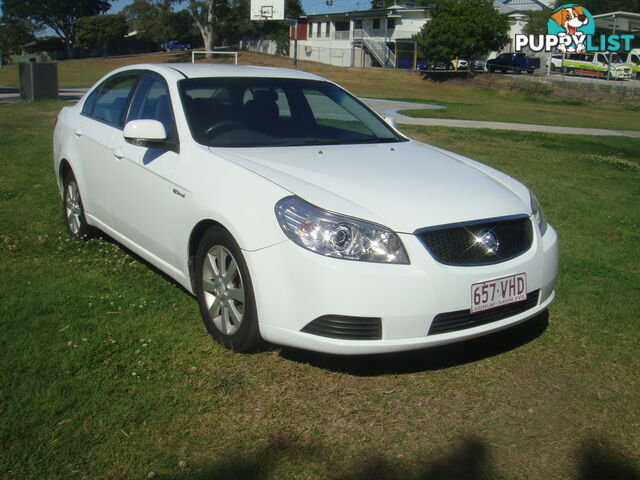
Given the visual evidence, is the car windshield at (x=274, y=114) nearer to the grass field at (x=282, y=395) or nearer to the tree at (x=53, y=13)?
the grass field at (x=282, y=395)

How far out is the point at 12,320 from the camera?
4211 mm

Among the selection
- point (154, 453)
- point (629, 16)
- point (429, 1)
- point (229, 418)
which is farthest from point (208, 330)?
point (429, 1)

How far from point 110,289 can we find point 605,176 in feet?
27.8

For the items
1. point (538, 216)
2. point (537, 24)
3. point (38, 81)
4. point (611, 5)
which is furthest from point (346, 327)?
point (611, 5)

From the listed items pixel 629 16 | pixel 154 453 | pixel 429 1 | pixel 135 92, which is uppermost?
pixel 429 1

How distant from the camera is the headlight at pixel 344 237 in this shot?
10.9 feet

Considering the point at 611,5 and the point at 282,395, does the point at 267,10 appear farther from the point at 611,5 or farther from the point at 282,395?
the point at 282,395

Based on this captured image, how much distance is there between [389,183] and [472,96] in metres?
35.7

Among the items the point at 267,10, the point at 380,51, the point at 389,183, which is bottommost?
the point at 389,183

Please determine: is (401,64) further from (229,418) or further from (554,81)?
(229,418)

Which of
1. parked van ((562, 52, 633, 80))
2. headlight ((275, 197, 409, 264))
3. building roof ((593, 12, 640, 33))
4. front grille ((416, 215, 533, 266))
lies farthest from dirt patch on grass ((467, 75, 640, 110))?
headlight ((275, 197, 409, 264))

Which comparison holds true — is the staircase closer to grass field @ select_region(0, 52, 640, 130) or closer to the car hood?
grass field @ select_region(0, 52, 640, 130)

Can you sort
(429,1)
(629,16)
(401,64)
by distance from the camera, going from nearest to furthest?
(629,16)
(401,64)
(429,1)

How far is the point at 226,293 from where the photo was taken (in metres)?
3.84
